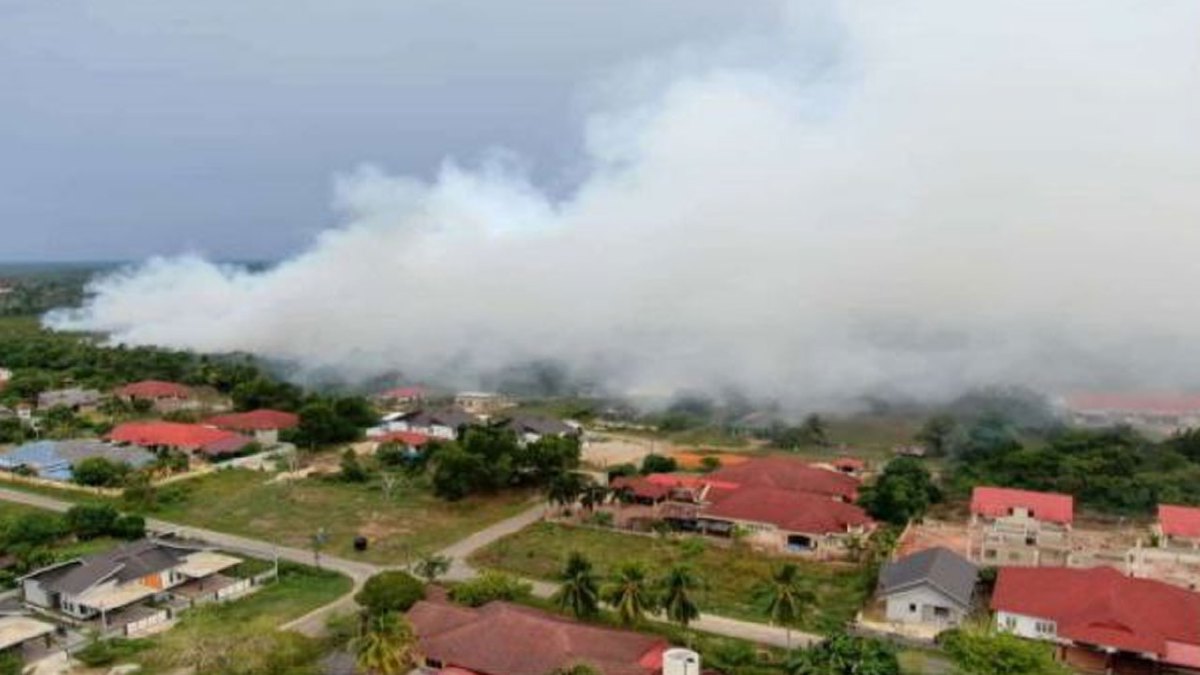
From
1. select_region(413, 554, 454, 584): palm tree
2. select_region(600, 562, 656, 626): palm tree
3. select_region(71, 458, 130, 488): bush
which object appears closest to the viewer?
select_region(600, 562, 656, 626): palm tree

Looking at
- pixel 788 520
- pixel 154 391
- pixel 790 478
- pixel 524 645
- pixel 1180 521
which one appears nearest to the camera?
pixel 524 645

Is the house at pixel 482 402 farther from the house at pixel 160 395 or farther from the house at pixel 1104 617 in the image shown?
the house at pixel 1104 617

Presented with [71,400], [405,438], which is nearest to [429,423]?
[405,438]

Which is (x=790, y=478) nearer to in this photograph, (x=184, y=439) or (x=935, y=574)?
(x=935, y=574)

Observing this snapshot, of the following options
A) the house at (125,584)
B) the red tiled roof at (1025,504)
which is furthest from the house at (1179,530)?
the house at (125,584)

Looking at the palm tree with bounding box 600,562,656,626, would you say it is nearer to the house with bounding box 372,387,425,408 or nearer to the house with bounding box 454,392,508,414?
the house with bounding box 454,392,508,414

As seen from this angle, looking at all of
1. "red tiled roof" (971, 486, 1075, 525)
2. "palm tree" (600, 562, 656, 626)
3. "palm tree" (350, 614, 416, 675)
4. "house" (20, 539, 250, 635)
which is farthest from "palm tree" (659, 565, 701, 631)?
"red tiled roof" (971, 486, 1075, 525)
